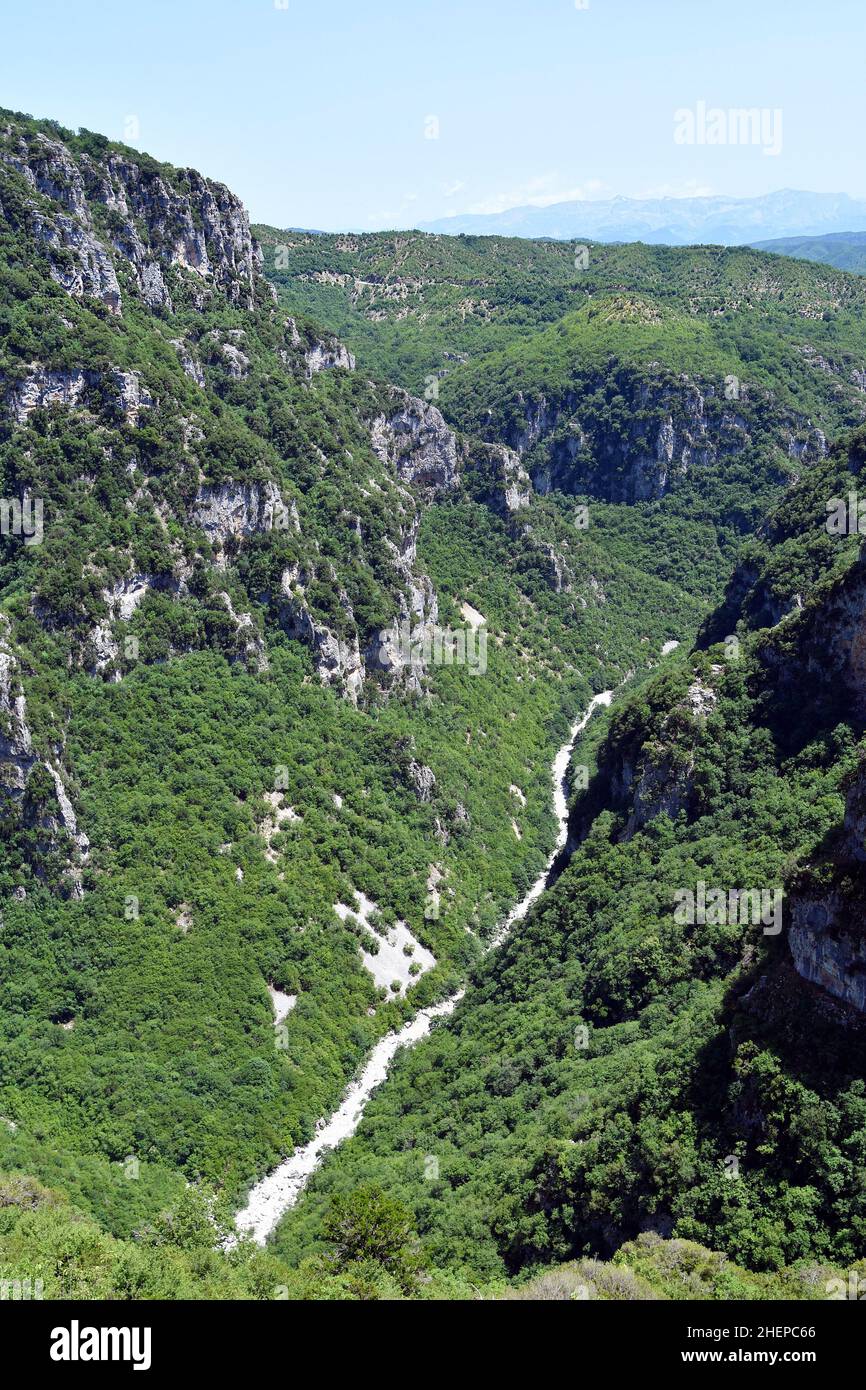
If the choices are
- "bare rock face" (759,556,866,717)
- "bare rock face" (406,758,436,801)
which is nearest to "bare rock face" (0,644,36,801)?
"bare rock face" (406,758,436,801)

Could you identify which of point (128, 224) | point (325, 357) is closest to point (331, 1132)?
point (128, 224)

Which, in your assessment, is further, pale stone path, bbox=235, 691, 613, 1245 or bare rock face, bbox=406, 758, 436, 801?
bare rock face, bbox=406, 758, 436, 801

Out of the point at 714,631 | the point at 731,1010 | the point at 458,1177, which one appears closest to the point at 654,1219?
the point at 731,1010

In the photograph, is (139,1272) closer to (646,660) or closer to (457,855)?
(457,855)

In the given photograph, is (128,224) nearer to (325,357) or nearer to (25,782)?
(325,357)

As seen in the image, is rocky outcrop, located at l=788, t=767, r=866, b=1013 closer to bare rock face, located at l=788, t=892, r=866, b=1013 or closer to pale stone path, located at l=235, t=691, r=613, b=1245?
bare rock face, located at l=788, t=892, r=866, b=1013
